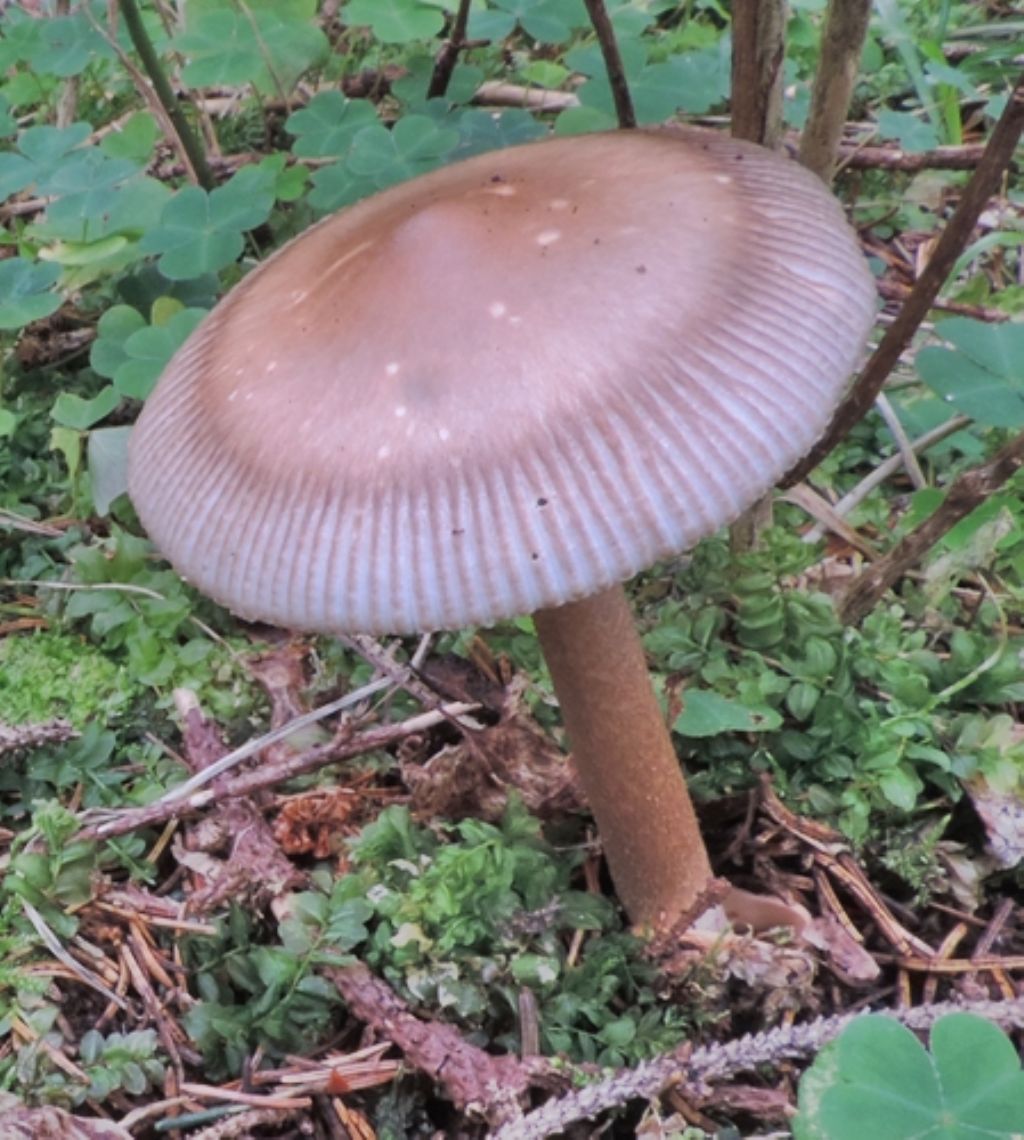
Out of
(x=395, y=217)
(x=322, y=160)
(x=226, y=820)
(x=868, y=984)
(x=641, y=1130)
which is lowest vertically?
(x=868, y=984)

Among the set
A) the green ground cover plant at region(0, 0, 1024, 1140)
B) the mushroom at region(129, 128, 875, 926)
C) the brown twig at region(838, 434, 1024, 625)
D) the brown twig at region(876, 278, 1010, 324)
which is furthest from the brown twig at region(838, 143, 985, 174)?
the mushroom at region(129, 128, 875, 926)

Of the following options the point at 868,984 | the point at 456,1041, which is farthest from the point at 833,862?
the point at 456,1041

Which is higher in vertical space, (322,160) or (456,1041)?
(322,160)

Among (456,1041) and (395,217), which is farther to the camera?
(456,1041)

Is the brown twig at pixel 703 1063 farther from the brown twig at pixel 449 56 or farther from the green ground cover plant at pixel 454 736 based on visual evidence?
Result: the brown twig at pixel 449 56

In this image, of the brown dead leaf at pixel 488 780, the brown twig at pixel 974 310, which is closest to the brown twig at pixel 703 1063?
the brown dead leaf at pixel 488 780

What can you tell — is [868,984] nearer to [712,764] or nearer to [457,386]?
[712,764]
